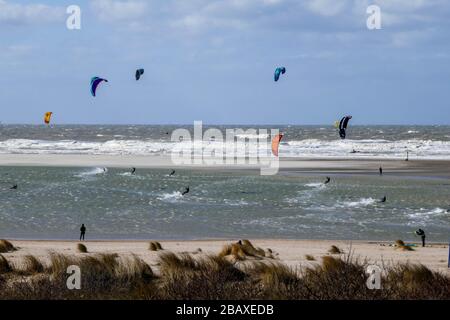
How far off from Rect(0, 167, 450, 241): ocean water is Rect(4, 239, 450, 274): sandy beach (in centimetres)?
149

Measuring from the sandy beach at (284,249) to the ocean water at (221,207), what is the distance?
4.87 feet

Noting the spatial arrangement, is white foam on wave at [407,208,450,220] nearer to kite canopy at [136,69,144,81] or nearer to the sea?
the sea

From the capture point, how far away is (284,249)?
14.1 meters

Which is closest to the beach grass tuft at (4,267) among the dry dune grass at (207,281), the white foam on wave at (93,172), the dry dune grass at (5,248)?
the dry dune grass at (207,281)

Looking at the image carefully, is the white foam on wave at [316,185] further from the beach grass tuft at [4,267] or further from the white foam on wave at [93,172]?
the beach grass tuft at [4,267]

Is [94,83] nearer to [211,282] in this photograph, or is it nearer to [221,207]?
[221,207]

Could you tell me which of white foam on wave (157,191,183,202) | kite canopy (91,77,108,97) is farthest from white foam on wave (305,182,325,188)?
kite canopy (91,77,108,97)

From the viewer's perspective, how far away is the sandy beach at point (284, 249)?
11547 mm

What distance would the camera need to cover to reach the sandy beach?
37.9ft

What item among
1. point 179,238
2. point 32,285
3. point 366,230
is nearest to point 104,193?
point 179,238

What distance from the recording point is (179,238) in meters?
17.1

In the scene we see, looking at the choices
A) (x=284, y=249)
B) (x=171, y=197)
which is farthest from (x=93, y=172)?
(x=284, y=249)
